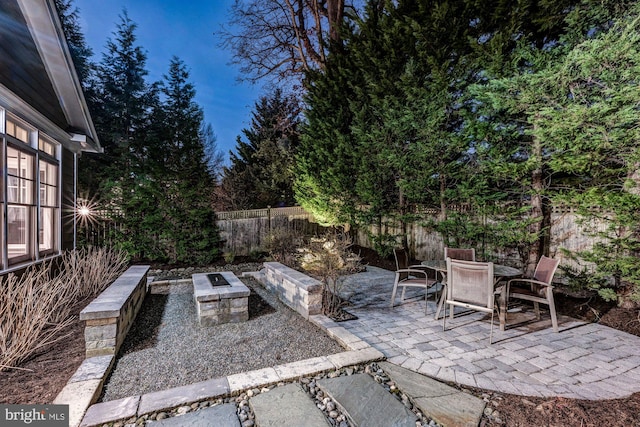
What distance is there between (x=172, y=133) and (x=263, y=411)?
9815 millimetres

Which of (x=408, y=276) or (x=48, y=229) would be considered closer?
(x=408, y=276)

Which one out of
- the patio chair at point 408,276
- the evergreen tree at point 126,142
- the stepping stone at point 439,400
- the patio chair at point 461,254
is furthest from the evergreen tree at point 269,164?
the stepping stone at point 439,400

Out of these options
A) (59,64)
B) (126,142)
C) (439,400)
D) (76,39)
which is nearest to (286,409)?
(439,400)

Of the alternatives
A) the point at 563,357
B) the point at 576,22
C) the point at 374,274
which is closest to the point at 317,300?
the point at 563,357

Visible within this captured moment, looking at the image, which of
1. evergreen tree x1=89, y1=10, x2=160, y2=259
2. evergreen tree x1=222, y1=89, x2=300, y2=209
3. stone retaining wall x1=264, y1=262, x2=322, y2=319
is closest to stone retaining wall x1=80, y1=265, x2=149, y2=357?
stone retaining wall x1=264, y1=262, x2=322, y2=319

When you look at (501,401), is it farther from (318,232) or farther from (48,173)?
(318,232)

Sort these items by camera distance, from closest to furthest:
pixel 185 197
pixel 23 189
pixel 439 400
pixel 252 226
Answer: pixel 439 400 → pixel 23 189 → pixel 185 197 → pixel 252 226

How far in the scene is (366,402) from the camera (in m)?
2.30

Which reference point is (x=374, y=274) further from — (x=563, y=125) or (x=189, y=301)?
(x=563, y=125)

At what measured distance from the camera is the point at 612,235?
4398mm

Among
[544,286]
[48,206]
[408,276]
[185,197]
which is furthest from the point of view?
[185,197]

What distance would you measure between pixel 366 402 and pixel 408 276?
2.84 m

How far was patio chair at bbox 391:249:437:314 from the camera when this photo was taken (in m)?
4.44

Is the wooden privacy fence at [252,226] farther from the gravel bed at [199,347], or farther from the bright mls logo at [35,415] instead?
the bright mls logo at [35,415]
